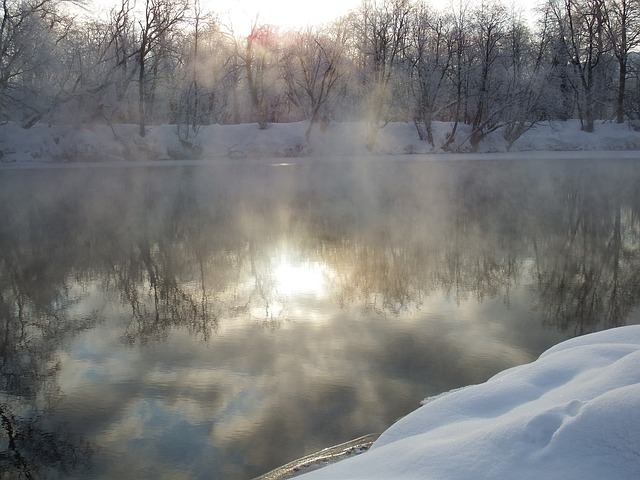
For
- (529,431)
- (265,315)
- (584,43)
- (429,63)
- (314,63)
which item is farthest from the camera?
(584,43)

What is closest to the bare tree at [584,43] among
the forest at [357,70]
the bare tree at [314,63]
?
the forest at [357,70]

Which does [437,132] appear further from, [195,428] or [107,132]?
[195,428]

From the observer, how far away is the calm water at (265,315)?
191 inches

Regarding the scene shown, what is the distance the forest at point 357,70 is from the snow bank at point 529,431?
3532 cm

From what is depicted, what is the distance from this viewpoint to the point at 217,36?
45.6 meters

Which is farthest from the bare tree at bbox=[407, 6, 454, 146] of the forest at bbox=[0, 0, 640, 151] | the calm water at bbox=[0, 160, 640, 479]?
the calm water at bbox=[0, 160, 640, 479]

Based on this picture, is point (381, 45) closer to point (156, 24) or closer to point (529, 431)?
point (156, 24)

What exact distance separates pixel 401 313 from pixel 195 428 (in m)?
3.40

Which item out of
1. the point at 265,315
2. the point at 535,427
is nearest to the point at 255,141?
the point at 265,315

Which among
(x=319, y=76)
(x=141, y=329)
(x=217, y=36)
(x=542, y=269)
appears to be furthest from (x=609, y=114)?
(x=141, y=329)

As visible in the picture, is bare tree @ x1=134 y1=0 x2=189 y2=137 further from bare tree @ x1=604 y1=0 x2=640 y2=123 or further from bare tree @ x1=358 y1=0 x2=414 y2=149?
bare tree @ x1=604 y1=0 x2=640 y2=123

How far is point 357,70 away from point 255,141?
8.87 meters

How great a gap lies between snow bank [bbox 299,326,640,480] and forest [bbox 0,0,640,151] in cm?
3532

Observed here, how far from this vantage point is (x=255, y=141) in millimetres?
38156
